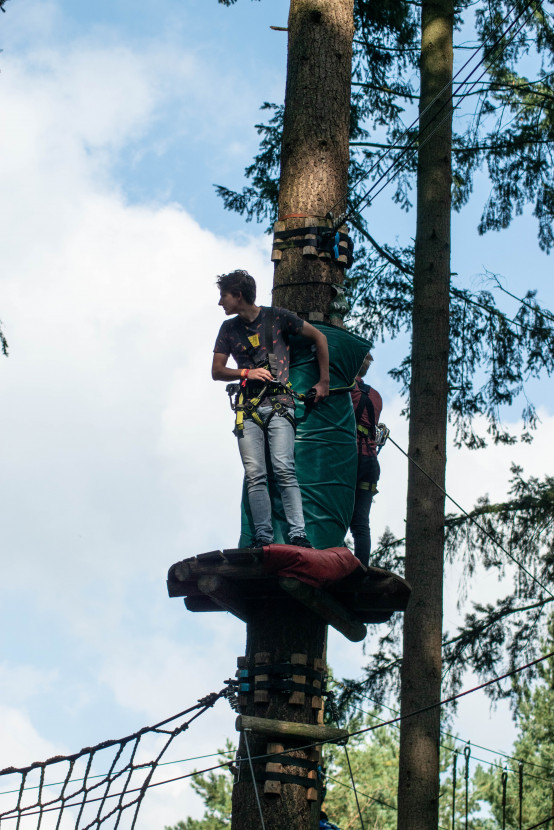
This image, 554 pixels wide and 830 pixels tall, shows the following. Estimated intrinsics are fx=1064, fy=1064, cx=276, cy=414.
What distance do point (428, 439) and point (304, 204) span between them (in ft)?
11.5

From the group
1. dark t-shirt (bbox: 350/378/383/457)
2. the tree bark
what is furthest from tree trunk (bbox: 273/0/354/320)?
the tree bark

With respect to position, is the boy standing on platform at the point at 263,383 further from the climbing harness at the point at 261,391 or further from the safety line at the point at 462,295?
the safety line at the point at 462,295

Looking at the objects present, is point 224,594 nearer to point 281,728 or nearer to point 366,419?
point 281,728

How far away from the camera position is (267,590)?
17.0ft

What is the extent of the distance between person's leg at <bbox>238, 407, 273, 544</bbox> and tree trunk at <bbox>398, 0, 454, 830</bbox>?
3571 millimetres

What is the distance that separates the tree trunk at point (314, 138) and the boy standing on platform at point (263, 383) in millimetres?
398

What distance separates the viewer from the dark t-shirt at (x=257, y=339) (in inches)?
215

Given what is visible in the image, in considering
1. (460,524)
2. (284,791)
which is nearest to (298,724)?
(284,791)

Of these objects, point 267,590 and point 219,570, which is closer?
point 219,570

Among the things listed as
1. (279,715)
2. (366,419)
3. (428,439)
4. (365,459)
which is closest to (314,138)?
(366,419)

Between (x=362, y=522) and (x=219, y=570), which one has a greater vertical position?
(x=362, y=522)

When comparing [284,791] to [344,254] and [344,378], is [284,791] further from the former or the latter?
[344,254]

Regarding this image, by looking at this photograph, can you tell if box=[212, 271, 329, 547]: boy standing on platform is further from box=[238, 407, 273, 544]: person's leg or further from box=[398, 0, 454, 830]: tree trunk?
box=[398, 0, 454, 830]: tree trunk

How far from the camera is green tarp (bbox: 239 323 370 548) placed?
17.8 ft
